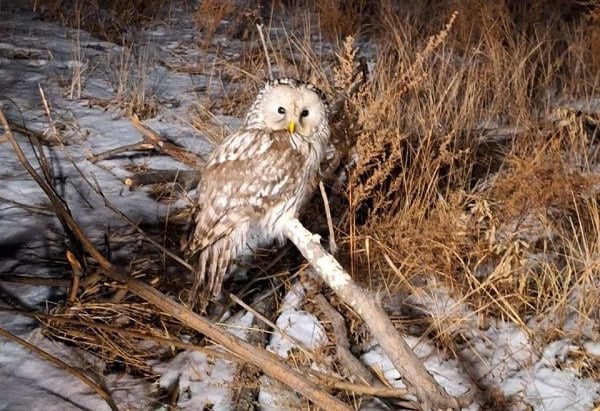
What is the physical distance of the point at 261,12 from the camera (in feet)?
18.3

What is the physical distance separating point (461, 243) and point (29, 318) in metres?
1.44

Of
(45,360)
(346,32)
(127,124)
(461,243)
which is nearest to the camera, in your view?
(45,360)

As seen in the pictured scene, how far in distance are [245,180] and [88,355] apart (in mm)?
692

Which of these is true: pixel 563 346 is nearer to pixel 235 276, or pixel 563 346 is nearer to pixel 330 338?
pixel 330 338

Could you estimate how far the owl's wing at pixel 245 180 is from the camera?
2055 millimetres

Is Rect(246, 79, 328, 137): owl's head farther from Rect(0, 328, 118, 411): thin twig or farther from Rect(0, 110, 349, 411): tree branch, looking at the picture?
Rect(0, 328, 118, 411): thin twig

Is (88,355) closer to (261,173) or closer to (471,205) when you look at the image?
(261,173)

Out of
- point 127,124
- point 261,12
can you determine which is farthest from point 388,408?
point 261,12

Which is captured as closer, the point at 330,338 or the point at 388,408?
the point at 388,408

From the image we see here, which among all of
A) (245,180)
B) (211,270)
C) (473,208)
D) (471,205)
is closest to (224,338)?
(211,270)

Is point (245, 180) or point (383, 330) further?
point (245, 180)

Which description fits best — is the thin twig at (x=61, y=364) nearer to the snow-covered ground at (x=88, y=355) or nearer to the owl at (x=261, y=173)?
the snow-covered ground at (x=88, y=355)

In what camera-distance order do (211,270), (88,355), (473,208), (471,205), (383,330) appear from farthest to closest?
(471,205) < (473,208) < (211,270) < (88,355) < (383,330)

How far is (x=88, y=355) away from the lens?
1.98 m
